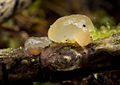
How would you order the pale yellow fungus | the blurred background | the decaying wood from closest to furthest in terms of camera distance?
1. the decaying wood
2. the pale yellow fungus
3. the blurred background

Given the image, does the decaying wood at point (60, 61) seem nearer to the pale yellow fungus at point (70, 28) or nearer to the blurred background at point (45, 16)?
the pale yellow fungus at point (70, 28)

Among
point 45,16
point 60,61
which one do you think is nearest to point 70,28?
point 60,61

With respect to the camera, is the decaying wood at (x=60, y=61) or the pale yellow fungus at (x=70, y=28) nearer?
the decaying wood at (x=60, y=61)

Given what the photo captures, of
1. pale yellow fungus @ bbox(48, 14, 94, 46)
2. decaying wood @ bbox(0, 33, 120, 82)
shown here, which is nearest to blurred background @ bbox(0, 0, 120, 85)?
pale yellow fungus @ bbox(48, 14, 94, 46)

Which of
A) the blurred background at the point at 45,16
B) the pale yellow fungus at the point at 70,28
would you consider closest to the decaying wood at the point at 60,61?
the pale yellow fungus at the point at 70,28

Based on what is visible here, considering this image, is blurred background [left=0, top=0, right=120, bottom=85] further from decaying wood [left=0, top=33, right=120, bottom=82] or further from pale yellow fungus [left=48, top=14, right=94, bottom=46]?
decaying wood [left=0, top=33, right=120, bottom=82]

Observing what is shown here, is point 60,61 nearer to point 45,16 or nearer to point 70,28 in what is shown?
point 70,28

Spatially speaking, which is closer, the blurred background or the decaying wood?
the decaying wood
